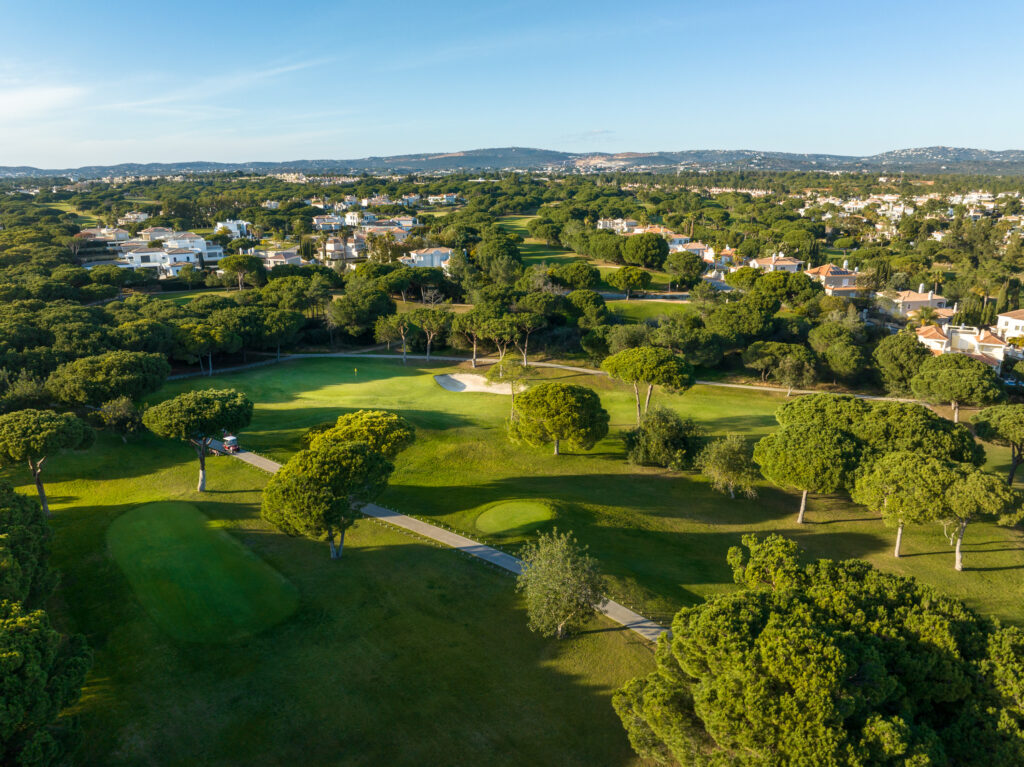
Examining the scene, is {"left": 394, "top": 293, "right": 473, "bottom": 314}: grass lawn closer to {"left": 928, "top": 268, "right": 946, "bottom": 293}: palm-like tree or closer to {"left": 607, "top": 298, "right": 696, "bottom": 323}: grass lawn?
{"left": 607, "top": 298, "right": 696, "bottom": 323}: grass lawn

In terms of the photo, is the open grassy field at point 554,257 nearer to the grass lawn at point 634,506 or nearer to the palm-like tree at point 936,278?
the palm-like tree at point 936,278

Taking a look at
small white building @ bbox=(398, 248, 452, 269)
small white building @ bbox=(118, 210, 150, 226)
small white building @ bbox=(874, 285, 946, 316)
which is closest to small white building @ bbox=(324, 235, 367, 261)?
small white building @ bbox=(398, 248, 452, 269)

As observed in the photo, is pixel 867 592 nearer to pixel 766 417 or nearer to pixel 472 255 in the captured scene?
pixel 766 417

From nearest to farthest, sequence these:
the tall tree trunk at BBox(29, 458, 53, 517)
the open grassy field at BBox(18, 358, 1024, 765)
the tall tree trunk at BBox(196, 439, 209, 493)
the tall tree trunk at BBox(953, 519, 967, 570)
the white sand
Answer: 1. the open grassy field at BBox(18, 358, 1024, 765)
2. the tall tree trunk at BBox(953, 519, 967, 570)
3. the tall tree trunk at BBox(29, 458, 53, 517)
4. the tall tree trunk at BBox(196, 439, 209, 493)
5. the white sand

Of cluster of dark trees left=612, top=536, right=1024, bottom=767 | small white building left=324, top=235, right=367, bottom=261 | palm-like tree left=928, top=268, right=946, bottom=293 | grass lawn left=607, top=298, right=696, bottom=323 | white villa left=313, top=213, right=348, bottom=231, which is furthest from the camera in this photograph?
white villa left=313, top=213, right=348, bottom=231

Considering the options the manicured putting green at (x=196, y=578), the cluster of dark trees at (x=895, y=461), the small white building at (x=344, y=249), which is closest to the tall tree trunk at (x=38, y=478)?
the manicured putting green at (x=196, y=578)

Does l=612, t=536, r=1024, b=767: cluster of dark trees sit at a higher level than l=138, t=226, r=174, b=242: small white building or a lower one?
lower
